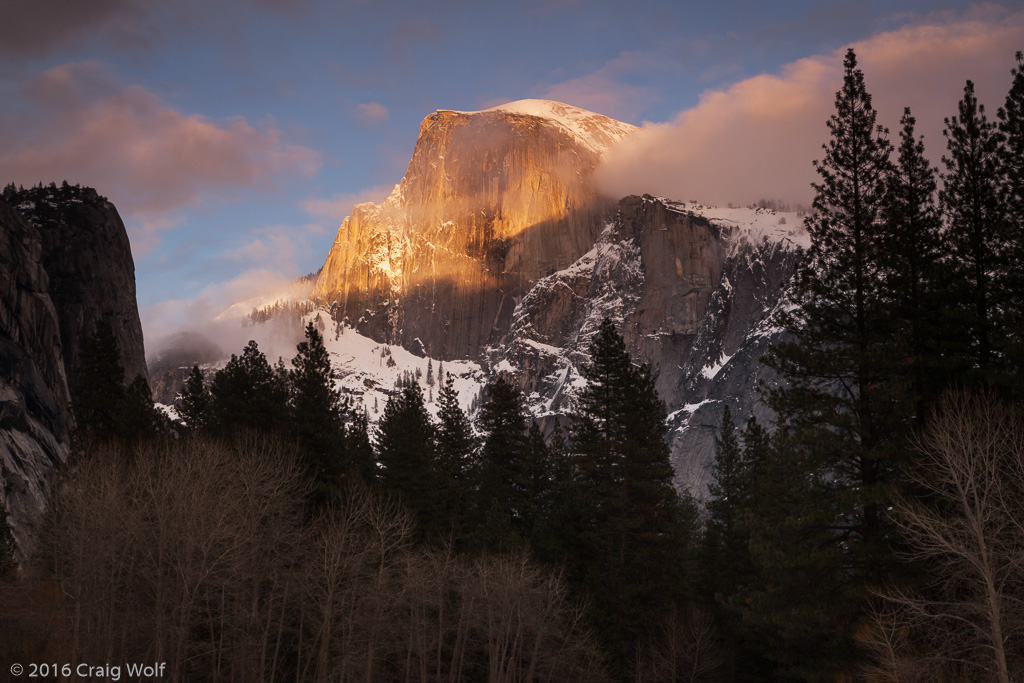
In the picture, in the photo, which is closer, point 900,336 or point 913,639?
point 913,639

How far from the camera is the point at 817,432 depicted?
2414cm

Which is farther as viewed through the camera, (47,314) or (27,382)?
(47,314)

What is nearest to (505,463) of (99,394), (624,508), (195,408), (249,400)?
(624,508)

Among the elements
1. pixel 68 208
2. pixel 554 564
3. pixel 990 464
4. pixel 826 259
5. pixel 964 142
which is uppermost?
pixel 68 208

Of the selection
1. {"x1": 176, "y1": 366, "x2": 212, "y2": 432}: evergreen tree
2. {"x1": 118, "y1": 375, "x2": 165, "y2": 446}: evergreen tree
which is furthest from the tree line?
{"x1": 176, "y1": 366, "x2": 212, "y2": 432}: evergreen tree

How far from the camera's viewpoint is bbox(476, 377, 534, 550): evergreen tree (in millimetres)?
45938

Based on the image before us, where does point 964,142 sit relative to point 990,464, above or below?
above

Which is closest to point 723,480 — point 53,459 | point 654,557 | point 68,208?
point 654,557

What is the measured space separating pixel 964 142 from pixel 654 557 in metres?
24.3

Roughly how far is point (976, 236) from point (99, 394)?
1958 inches

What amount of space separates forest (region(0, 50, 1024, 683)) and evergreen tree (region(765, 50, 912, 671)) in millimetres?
96

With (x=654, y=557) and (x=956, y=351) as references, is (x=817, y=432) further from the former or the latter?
(x=654, y=557)

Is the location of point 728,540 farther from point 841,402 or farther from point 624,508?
point 841,402

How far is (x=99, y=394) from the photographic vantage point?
167 ft
